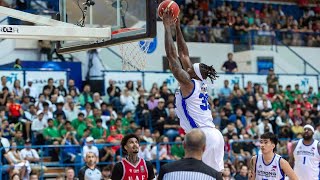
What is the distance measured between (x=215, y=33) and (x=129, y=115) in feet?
26.3

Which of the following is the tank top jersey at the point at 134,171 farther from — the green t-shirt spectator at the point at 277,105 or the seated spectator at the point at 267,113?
the green t-shirt spectator at the point at 277,105

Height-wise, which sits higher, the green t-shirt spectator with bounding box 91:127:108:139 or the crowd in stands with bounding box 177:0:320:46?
the crowd in stands with bounding box 177:0:320:46

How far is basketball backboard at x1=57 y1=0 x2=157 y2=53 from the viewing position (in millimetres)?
8602

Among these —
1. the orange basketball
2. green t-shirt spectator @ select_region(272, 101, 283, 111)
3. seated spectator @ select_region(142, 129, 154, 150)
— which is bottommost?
seated spectator @ select_region(142, 129, 154, 150)

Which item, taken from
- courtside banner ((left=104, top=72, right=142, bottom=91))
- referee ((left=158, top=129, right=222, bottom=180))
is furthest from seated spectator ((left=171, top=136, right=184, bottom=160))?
referee ((left=158, top=129, right=222, bottom=180))

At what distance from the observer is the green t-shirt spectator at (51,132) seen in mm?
14703

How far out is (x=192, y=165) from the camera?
201 inches

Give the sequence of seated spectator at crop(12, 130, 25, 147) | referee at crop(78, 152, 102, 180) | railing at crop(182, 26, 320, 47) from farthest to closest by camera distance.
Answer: railing at crop(182, 26, 320, 47), seated spectator at crop(12, 130, 25, 147), referee at crop(78, 152, 102, 180)

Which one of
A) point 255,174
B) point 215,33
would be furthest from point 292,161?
point 215,33

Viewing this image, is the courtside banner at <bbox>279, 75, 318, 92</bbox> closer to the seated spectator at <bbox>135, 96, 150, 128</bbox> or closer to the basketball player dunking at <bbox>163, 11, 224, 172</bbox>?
the seated spectator at <bbox>135, 96, 150, 128</bbox>

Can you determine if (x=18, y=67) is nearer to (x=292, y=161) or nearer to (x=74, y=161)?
(x=74, y=161)

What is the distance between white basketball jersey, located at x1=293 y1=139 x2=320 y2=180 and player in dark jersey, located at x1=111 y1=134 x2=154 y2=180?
4.82 m

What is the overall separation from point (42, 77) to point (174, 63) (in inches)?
442

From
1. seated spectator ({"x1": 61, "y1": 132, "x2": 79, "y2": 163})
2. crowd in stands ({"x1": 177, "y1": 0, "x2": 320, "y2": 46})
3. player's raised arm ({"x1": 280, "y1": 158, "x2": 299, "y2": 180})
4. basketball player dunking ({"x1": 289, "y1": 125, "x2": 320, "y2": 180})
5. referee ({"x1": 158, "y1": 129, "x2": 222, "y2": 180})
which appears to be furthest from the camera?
crowd in stands ({"x1": 177, "y1": 0, "x2": 320, "y2": 46})
